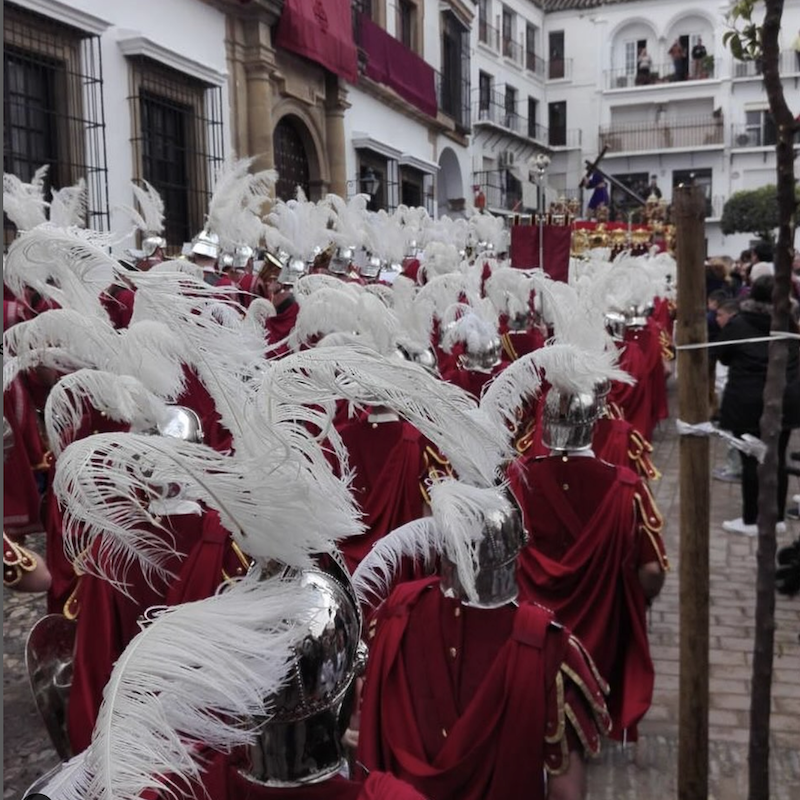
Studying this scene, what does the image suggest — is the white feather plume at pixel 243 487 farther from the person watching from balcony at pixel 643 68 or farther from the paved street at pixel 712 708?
the person watching from balcony at pixel 643 68

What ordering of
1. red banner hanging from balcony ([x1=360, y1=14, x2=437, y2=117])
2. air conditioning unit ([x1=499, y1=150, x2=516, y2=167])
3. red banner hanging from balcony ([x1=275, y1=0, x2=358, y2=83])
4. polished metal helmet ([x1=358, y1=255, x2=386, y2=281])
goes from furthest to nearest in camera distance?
air conditioning unit ([x1=499, y1=150, x2=516, y2=167]), red banner hanging from balcony ([x1=360, y1=14, x2=437, y2=117]), red banner hanging from balcony ([x1=275, y1=0, x2=358, y2=83]), polished metal helmet ([x1=358, y1=255, x2=386, y2=281])

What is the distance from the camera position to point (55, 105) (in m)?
9.80

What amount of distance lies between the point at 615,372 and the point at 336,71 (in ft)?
43.6

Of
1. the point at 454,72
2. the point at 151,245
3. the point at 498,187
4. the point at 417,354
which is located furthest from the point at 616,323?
the point at 498,187

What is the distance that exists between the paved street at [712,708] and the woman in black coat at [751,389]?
1.80ft

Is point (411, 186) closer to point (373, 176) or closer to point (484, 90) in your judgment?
point (373, 176)

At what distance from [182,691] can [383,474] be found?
113 inches

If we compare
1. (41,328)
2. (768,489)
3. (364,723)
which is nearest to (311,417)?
(364,723)

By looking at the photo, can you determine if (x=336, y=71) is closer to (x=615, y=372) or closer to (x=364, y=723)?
(x=615, y=372)

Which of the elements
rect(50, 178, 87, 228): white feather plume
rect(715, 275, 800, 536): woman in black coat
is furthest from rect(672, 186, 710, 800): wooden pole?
rect(50, 178, 87, 228): white feather plume

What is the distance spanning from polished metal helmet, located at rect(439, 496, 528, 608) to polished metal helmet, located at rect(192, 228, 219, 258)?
6.10 metres

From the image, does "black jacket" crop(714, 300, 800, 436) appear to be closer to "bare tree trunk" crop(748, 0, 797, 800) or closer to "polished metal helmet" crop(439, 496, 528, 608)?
"bare tree trunk" crop(748, 0, 797, 800)

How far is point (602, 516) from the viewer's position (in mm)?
3254

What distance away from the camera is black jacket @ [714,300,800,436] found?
241 inches
